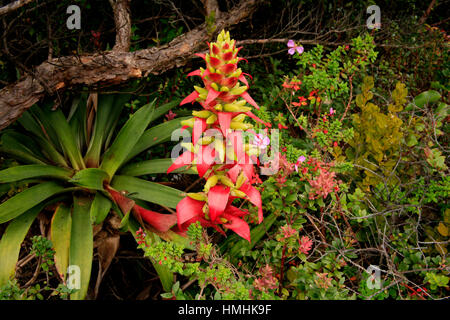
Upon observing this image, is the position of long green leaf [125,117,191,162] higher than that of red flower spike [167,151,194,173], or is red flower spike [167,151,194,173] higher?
long green leaf [125,117,191,162]

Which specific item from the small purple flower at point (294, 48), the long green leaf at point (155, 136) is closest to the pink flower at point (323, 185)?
the long green leaf at point (155, 136)

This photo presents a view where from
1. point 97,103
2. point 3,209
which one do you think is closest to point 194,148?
point 3,209

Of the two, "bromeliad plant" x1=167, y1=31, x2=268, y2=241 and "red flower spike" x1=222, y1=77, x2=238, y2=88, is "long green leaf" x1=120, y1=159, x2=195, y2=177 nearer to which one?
"bromeliad plant" x1=167, y1=31, x2=268, y2=241

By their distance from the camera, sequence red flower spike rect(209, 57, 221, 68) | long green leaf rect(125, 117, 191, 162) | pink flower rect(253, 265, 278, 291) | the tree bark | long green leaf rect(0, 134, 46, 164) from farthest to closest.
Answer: long green leaf rect(125, 117, 191, 162) → long green leaf rect(0, 134, 46, 164) → the tree bark → pink flower rect(253, 265, 278, 291) → red flower spike rect(209, 57, 221, 68)

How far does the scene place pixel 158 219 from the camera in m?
1.86

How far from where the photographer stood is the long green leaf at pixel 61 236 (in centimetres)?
177

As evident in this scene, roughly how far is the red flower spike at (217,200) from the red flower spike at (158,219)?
701 mm

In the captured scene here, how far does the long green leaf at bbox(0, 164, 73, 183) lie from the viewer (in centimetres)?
179

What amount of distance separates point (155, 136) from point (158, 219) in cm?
62

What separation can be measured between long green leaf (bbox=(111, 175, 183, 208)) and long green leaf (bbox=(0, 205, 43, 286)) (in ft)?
1.61

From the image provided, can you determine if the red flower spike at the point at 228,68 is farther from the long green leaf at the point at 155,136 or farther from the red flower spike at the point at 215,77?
the long green leaf at the point at 155,136

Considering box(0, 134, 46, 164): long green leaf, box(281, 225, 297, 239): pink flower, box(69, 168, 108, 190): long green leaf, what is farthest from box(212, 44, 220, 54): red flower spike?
box(0, 134, 46, 164): long green leaf

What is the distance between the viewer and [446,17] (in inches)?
140
